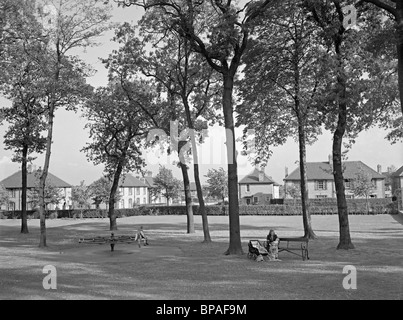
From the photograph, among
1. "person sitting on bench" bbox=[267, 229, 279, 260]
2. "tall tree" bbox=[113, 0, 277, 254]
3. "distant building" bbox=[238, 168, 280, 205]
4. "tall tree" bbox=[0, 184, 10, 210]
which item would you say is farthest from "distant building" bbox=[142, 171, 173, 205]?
"person sitting on bench" bbox=[267, 229, 279, 260]

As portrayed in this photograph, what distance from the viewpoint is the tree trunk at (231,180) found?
19.9m

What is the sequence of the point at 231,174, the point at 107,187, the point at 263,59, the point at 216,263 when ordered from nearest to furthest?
the point at 216,263, the point at 231,174, the point at 263,59, the point at 107,187

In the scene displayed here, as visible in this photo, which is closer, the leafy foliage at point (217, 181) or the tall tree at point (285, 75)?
the tall tree at point (285, 75)

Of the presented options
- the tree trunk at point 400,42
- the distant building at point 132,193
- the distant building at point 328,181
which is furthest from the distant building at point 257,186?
the tree trunk at point 400,42

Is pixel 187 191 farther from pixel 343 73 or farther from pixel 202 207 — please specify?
pixel 343 73

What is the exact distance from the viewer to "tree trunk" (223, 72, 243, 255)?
19.9m

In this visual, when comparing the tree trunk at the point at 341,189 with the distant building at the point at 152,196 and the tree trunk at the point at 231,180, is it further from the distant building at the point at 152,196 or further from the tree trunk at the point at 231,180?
the distant building at the point at 152,196

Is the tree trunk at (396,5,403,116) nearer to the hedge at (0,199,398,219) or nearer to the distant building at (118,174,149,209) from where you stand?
the hedge at (0,199,398,219)

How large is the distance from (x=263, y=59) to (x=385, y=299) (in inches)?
685

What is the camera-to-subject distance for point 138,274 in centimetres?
1471

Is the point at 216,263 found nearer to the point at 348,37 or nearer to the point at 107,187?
the point at 348,37

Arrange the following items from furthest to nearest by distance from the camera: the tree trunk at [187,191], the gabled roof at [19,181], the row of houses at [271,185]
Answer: the gabled roof at [19,181] < the row of houses at [271,185] < the tree trunk at [187,191]

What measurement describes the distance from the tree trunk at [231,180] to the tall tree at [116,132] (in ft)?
52.2
